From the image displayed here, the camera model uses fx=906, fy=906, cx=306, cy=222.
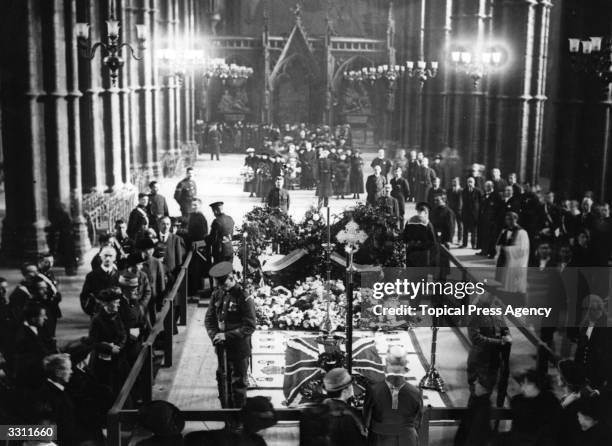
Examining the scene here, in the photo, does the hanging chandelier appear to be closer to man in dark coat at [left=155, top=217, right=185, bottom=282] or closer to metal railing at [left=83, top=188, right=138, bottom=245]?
metal railing at [left=83, top=188, right=138, bottom=245]

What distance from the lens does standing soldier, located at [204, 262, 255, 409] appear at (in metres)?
9.95

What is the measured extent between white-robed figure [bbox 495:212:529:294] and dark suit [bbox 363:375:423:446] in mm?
5930

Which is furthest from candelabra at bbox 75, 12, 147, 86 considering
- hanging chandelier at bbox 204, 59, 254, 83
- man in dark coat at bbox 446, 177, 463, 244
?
hanging chandelier at bbox 204, 59, 254, 83

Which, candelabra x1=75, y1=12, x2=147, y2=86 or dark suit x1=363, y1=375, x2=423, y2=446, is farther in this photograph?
candelabra x1=75, y1=12, x2=147, y2=86

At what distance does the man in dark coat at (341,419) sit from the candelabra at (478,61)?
52.8 feet

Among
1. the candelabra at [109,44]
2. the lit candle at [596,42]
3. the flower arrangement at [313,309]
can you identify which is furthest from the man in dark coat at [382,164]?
the flower arrangement at [313,309]

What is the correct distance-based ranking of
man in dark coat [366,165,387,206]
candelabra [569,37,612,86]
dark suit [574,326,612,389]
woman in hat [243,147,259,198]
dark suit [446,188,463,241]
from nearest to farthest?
dark suit [574,326,612,389], candelabra [569,37,612,86], dark suit [446,188,463,241], man in dark coat [366,165,387,206], woman in hat [243,147,259,198]

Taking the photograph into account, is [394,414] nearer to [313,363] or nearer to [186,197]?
[313,363]

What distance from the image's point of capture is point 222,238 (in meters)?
15.2

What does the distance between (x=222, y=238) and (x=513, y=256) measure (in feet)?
15.8

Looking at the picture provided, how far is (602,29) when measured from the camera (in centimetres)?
1897

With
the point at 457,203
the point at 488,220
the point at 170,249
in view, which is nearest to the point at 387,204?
the point at 488,220

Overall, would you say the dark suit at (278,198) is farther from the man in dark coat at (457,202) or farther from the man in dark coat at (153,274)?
→ the man in dark coat at (153,274)

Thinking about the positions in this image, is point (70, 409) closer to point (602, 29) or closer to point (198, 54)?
point (602, 29)
